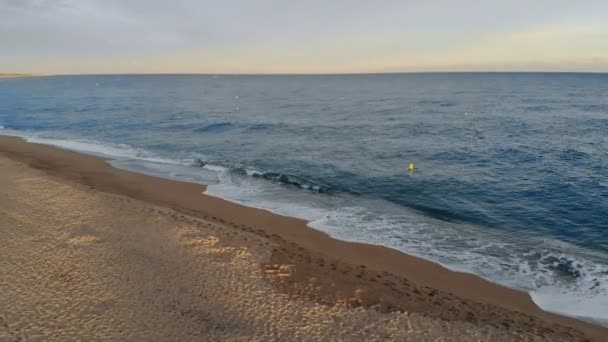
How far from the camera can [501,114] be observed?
50.1 meters

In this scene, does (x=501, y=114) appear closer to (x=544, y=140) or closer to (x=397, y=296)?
(x=544, y=140)

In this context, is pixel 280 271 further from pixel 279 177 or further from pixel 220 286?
pixel 279 177

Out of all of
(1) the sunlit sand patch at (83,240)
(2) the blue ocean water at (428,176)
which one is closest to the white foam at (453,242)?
(2) the blue ocean water at (428,176)

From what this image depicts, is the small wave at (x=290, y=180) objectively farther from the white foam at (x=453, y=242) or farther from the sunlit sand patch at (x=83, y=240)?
the sunlit sand patch at (x=83, y=240)

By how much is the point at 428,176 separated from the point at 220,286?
629 inches

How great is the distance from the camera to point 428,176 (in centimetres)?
2300

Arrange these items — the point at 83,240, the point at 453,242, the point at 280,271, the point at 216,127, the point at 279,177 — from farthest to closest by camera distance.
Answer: the point at 216,127 → the point at 279,177 → the point at 453,242 → the point at 83,240 → the point at 280,271

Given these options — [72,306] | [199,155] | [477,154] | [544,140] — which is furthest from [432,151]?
[72,306]

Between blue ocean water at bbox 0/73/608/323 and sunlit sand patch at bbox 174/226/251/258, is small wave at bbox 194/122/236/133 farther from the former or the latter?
sunlit sand patch at bbox 174/226/251/258

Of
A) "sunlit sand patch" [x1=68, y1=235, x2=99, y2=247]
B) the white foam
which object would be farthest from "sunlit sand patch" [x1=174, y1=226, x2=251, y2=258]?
the white foam

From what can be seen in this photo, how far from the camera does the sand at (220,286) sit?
343 inches

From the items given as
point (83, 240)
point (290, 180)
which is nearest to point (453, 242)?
point (290, 180)

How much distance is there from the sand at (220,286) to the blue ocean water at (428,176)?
1505mm

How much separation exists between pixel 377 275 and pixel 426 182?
11.7m
